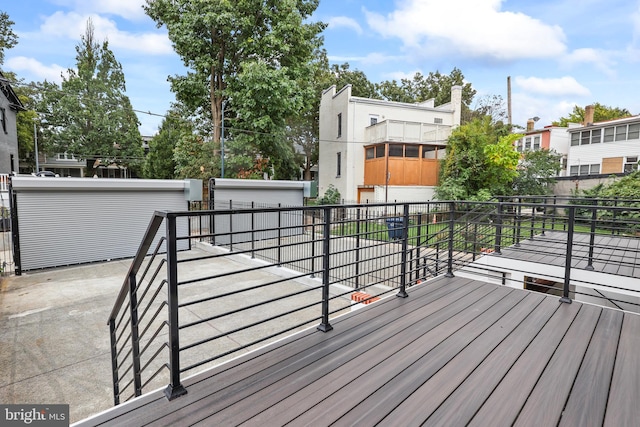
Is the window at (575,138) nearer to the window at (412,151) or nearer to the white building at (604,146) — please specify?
the white building at (604,146)

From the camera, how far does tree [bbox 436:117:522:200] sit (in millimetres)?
14086

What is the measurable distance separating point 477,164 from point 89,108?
1073 inches

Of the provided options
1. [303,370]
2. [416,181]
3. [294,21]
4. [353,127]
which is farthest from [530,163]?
[303,370]

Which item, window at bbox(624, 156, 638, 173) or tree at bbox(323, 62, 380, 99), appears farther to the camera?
tree at bbox(323, 62, 380, 99)

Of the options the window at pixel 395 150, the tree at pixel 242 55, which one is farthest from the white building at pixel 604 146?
the tree at pixel 242 55

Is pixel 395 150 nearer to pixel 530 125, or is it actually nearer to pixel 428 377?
pixel 428 377

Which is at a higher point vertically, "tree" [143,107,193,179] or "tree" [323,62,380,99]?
"tree" [323,62,380,99]

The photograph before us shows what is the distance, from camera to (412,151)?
16.4 metres

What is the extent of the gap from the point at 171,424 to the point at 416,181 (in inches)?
641

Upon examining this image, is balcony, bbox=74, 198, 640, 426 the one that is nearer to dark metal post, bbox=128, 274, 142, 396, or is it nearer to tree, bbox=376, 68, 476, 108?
dark metal post, bbox=128, 274, 142, 396

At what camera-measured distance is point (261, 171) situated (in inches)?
639

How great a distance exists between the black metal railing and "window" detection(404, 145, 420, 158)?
9.58 metres

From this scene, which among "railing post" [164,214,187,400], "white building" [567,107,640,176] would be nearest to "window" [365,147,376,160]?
"white building" [567,107,640,176]

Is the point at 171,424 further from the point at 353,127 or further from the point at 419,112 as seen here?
the point at 419,112
